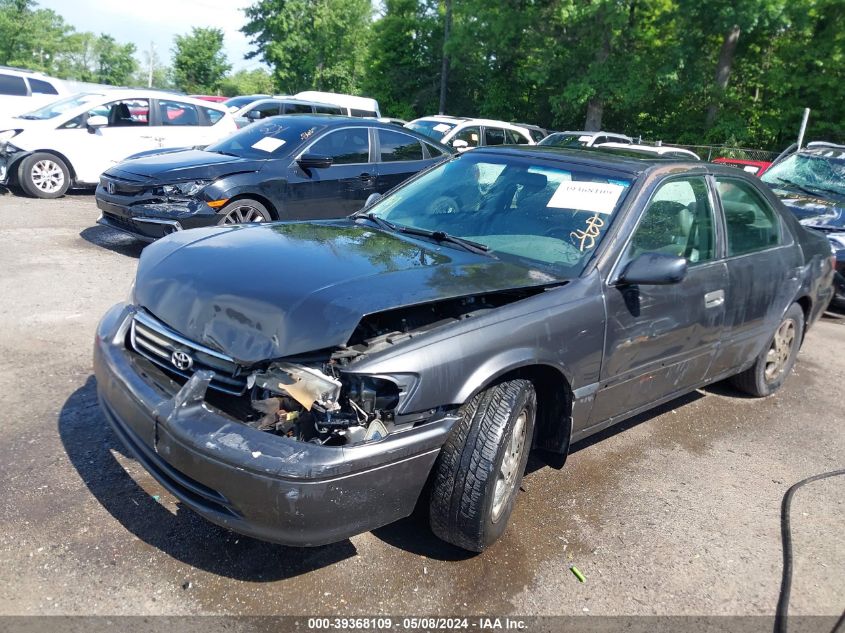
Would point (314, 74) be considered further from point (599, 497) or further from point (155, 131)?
point (599, 497)

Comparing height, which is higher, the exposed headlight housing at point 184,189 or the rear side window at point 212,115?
the rear side window at point 212,115

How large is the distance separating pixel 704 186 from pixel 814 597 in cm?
228

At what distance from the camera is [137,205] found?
7.00 meters

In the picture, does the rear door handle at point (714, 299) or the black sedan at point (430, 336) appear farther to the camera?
the rear door handle at point (714, 299)

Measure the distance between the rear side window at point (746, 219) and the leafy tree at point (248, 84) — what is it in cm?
5528

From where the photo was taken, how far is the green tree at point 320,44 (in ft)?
153

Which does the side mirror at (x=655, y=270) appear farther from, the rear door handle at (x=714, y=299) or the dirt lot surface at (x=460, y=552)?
the dirt lot surface at (x=460, y=552)

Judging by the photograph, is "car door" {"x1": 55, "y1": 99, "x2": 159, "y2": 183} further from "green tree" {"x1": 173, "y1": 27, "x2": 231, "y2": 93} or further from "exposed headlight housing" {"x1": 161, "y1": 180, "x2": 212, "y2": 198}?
"green tree" {"x1": 173, "y1": 27, "x2": 231, "y2": 93}

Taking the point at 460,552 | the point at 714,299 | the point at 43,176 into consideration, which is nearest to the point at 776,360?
the point at 714,299

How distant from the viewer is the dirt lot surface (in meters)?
2.71

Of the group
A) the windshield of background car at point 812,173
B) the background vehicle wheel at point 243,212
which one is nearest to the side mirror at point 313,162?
the background vehicle wheel at point 243,212

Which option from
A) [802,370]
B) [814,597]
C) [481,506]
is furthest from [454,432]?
[802,370]

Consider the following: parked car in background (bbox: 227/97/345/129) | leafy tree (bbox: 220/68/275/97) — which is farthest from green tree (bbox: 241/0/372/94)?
parked car in background (bbox: 227/97/345/129)

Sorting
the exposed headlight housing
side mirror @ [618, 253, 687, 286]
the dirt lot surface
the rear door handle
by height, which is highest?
side mirror @ [618, 253, 687, 286]
